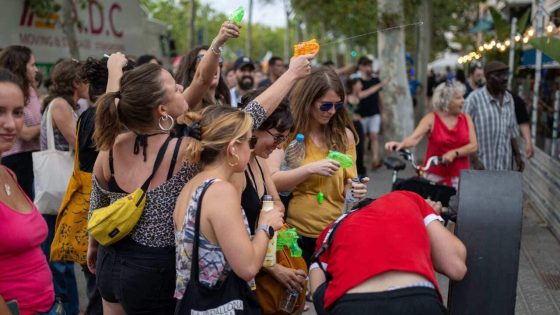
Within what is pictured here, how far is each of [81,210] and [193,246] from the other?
5.98 feet

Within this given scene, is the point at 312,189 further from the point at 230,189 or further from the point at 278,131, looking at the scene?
the point at 230,189

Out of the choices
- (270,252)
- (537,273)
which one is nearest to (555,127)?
(537,273)

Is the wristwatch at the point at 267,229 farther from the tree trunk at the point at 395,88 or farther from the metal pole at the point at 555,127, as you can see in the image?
the tree trunk at the point at 395,88

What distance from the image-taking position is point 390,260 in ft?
8.43

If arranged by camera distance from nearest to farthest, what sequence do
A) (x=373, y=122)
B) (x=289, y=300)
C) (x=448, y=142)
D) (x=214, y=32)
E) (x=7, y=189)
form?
(x=7, y=189), (x=289, y=300), (x=448, y=142), (x=373, y=122), (x=214, y=32)

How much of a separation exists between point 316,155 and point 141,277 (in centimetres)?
154

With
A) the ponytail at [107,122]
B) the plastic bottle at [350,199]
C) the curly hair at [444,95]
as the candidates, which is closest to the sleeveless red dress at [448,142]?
the curly hair at [444,95]

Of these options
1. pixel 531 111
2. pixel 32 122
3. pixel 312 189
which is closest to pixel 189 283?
pixel 312 189

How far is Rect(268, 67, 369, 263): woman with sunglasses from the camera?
3990 millimetres

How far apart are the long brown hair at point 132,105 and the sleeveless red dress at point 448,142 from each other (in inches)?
148

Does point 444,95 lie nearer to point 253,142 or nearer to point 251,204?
point 253,142

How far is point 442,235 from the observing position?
2.75m

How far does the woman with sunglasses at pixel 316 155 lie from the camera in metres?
3.99

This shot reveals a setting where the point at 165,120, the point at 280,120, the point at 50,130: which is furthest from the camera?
the point at 50,130
